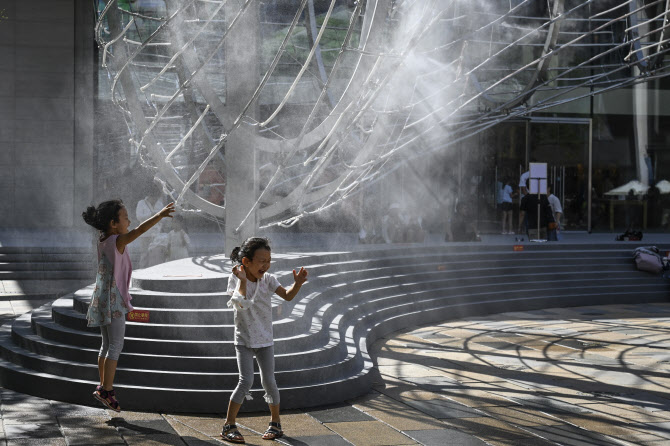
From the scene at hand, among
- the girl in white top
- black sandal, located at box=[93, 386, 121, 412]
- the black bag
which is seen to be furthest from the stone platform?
the black bag

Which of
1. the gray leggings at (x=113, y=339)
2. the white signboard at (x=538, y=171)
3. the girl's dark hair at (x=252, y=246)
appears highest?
the white signboard at (x=538, y=171)

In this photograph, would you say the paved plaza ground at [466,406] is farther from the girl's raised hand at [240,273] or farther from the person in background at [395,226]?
the person in background at [395,226]

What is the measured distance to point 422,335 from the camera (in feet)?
37.1

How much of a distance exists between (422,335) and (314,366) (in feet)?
13.6

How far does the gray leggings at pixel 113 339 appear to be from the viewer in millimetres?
6234

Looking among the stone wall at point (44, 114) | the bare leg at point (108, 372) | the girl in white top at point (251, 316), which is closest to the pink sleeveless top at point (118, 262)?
the bare leg at point (108, 372)

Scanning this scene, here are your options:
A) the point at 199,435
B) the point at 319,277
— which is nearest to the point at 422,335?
the point at 319,277

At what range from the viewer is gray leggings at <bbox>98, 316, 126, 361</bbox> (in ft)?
20.5

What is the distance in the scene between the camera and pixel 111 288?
6281mm

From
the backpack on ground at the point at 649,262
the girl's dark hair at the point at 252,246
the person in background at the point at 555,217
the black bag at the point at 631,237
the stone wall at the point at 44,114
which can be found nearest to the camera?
the girl's dark hair at the point at 252,246

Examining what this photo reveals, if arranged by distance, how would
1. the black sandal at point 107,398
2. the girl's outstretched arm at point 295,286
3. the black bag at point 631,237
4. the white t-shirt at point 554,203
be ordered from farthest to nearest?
the white t-shirt at point 554,203 → the black bag at point 631,237 → the black sandal at point 107,398 → the girl's outstretched arm at point 295,286

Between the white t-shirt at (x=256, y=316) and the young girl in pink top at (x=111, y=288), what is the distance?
0.85 meters

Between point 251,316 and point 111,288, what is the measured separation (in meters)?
1.13

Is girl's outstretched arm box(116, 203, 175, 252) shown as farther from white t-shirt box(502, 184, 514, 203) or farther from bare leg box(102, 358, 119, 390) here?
white t-shirt box(502, 184, 514, 203)
